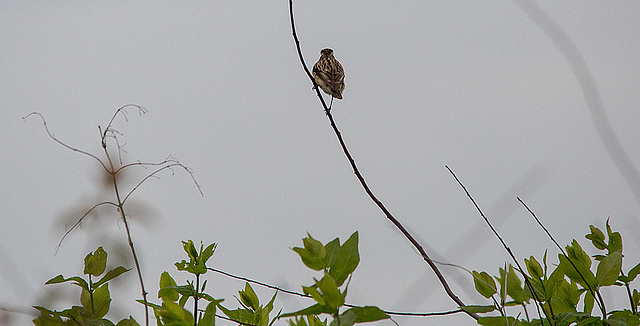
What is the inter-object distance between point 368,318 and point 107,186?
0.74 m

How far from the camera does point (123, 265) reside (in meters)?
1.63

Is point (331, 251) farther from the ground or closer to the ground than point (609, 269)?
farther from the ground

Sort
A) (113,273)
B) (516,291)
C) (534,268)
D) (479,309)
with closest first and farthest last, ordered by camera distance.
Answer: (479,309), (516,291), (113,273), (534,268)

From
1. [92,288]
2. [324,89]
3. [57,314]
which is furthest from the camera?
[324,89]

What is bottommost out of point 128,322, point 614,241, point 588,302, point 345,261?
point 588,302

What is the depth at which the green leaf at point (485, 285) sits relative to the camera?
1537 mm

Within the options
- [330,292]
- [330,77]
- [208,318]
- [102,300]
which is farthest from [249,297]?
[330,77]

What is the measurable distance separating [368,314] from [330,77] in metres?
4.70

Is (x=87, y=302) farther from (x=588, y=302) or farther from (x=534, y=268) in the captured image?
(x=588, y=302)

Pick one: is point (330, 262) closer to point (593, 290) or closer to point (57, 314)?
point (57, 314)

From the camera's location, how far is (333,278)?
1223 millimetres

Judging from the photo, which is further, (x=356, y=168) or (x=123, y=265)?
(x=356, y=168)

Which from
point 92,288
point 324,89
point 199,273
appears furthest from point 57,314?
point 324,89

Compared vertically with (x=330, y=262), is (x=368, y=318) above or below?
below
